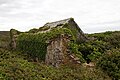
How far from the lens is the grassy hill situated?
637 inches

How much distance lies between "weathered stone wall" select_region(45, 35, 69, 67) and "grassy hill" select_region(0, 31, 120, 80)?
684 mm

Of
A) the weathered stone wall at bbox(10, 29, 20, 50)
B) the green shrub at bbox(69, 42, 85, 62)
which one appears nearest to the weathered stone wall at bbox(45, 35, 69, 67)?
the green shrub at bbox(69, 42, 85, 62)

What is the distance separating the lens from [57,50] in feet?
85.4

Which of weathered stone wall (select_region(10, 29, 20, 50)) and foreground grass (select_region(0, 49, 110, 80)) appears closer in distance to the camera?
foreground grass (select_region(0, 49, 110, 80))

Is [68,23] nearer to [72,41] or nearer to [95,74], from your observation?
[72,41]

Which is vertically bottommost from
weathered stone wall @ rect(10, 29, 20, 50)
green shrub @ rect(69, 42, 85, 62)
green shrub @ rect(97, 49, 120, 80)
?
Answer: green shrub @ rect(97, 49, 120, 80)

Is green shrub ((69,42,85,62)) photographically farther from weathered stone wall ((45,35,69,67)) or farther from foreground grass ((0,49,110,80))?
foreground grass ((0,49,110,80))

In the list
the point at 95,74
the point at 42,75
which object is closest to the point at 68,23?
the point at 95,74

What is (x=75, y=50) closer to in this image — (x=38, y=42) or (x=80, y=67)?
(x=80, y=67)

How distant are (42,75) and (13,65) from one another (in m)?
1.52

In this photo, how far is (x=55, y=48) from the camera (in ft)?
86.3

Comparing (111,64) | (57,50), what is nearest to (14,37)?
(57,50)

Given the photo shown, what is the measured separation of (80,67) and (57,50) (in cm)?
432

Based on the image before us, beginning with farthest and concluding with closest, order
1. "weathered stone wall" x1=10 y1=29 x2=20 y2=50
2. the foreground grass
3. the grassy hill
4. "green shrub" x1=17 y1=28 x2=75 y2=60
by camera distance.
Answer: "weathered stone wall" x1=10 y1=29 x2=20 y2=50, "green shrub" x1=17 y1=28 x2=75 y2=60, the grassy hill, the foreground grass
